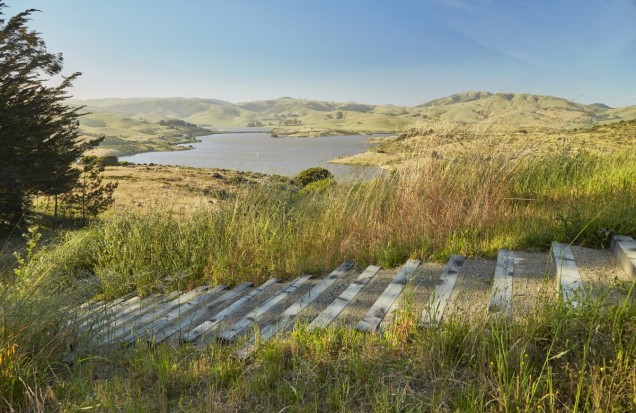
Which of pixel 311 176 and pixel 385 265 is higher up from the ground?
pixel 385 265

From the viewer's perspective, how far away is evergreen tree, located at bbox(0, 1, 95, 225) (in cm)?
1034

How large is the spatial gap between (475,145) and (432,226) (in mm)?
1820

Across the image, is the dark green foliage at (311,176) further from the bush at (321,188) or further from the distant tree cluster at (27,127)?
the distant tree cluster at (27,127)

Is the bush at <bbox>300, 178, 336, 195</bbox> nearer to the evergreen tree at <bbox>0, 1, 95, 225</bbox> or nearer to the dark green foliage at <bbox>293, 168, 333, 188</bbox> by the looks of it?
the dark green foliage at <bbox>293, 168, 333, 188</bbox>

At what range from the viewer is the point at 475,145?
240 inches

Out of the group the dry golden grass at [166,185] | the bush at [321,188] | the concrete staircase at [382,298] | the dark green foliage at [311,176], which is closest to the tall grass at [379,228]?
the concrete staircase at [382,298]

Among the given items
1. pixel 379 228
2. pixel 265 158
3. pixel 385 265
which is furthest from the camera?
pixel 265 158

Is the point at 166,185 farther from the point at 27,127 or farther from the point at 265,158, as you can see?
the point at 265,158

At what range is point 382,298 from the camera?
10.8ft

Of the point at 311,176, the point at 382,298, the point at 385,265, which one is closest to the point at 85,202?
the point at 311,176

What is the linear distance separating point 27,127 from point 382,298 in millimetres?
11444

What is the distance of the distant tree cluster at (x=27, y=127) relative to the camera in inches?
407

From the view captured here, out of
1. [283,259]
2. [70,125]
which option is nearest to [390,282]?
[283,259]

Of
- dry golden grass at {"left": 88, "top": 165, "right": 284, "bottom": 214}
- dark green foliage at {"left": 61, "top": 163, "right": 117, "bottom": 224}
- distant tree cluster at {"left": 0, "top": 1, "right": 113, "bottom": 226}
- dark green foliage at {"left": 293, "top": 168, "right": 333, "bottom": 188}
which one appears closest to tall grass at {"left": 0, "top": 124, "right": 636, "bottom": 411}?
distant tree cluster at {"left": 0, "top": 1, "right": 113, "bottom": 226}
